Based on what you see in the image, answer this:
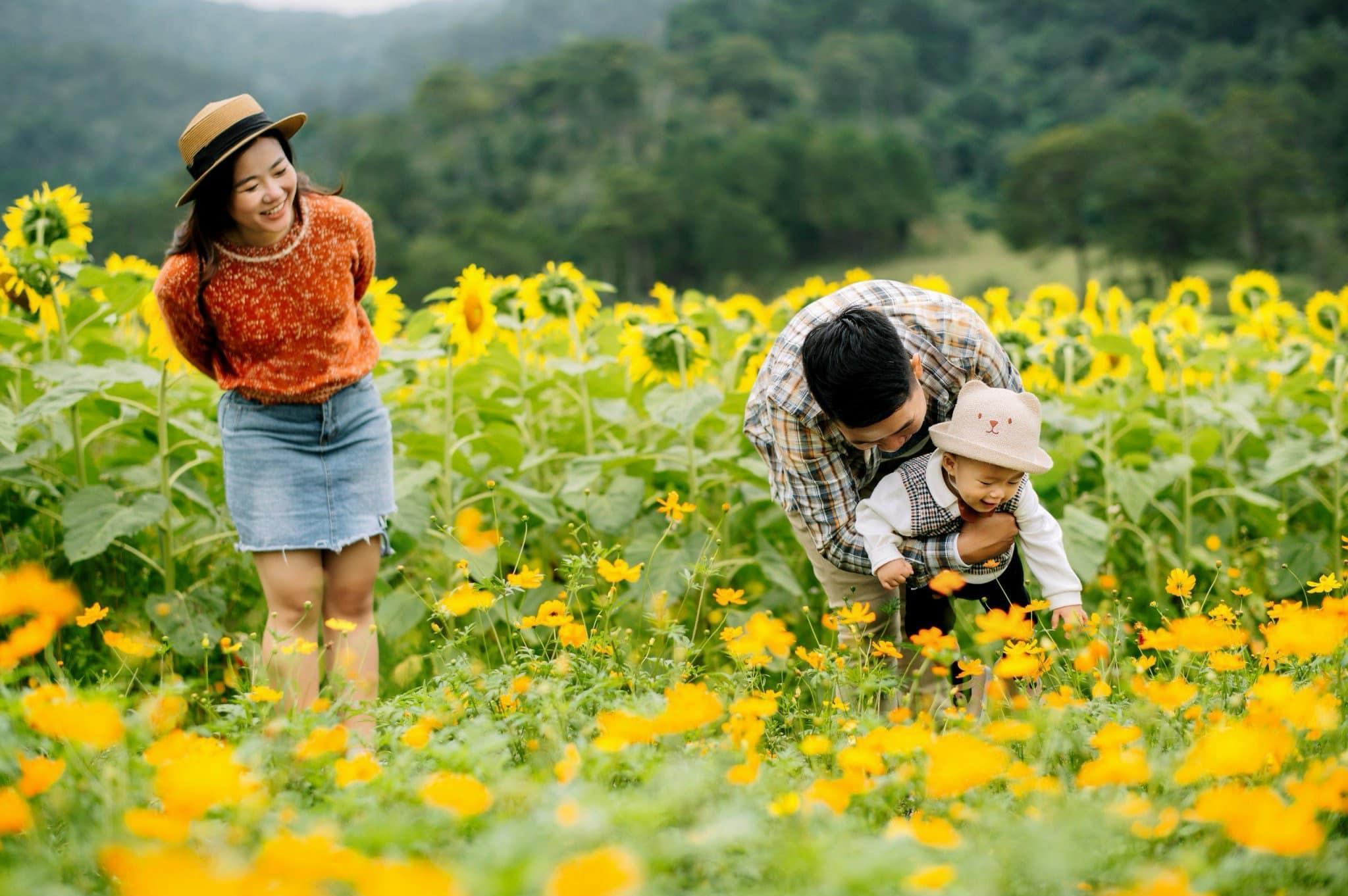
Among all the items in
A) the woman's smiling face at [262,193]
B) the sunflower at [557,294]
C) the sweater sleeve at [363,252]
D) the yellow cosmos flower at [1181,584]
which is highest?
the woman's smiling face at [262,193]

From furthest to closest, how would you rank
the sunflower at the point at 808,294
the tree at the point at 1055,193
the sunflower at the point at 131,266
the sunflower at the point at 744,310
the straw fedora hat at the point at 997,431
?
the tree at the point at 1055,193
the sunflower at the point at 744,310
the sunflower at the point at 808,294
the sunflower at the point at 131,266
the straw fedora hat at the point at 997,431

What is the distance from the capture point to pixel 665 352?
3.00m

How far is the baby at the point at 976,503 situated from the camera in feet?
6.79

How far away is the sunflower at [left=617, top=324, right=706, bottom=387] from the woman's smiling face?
38.6 inches

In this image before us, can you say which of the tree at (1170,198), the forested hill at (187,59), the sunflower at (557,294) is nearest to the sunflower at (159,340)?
the sunflower at (557,294)

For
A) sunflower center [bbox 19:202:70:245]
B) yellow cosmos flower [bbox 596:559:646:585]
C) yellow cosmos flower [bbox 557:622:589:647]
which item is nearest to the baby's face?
yellow cosmos flower [bbox 596:559:646:585]

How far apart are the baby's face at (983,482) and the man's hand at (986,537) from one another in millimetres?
44

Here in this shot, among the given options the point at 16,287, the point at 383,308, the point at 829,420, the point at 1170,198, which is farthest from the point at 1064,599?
the point at 1170,198

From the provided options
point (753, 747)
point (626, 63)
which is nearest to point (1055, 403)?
point (753, 747)

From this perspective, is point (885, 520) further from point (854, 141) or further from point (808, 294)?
point (854, 141)

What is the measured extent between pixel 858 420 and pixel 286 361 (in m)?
1.15

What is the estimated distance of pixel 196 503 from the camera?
304cm

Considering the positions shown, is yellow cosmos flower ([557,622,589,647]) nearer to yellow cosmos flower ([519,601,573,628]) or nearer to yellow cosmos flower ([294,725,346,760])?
yellow cosmos flower ([519,601,573,628])

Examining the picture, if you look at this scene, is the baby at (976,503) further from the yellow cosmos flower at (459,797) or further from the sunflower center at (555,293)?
the sunflower center at (555,293)
